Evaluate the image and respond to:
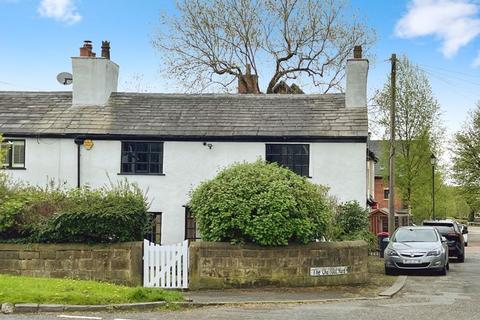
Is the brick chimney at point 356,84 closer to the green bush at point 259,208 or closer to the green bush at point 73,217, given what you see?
the green bush at point 259,208

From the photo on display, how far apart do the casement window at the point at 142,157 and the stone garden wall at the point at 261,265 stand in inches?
324

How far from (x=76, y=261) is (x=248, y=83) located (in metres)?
26.9

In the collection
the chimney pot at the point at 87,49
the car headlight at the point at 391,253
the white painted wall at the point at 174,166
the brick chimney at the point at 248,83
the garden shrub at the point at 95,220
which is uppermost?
the brick chimney at the point at 248,83

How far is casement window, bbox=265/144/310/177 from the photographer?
2270 cm

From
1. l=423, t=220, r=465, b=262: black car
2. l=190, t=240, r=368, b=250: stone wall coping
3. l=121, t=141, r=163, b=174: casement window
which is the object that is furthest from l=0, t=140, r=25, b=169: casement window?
l=423, t=220, r=465, b=262: black car

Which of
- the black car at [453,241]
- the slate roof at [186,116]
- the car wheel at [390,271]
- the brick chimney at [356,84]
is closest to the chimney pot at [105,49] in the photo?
the slate roof at [186,116]

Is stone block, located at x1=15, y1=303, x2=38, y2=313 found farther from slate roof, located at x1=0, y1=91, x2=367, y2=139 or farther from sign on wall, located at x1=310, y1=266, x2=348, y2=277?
slate roof, located at x1=0, y1=91, x2=367, y2=139

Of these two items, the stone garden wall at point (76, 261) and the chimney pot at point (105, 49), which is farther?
the chimney pot at point (105, 49)

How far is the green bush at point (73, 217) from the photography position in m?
15.2

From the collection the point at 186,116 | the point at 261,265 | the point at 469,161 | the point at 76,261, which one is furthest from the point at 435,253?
the point at 469,161

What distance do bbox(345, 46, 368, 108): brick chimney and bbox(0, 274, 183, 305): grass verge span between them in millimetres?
13853

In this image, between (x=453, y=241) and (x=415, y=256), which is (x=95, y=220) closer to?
(x=415, y=256)

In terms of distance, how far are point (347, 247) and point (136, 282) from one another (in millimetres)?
5417

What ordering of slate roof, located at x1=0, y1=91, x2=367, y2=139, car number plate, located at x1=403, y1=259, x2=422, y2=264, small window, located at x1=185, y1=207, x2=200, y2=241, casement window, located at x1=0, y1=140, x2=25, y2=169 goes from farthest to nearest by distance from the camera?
Result: casement window, located at x1=0, y1=140, x2=25, y2=169 < slate roof, located at x1=0, y1=91, x2=367, y2=139 < small window, located at x1=185, y1=207, x2=200, y2=241 < car number plate, located at x1=403, y1=259, x2=422, y2=264
